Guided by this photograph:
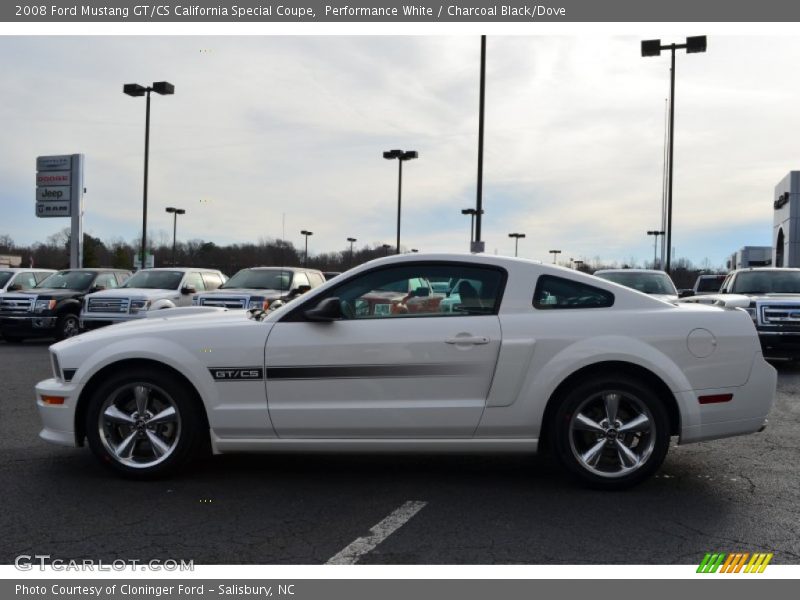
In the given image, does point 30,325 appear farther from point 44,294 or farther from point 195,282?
point 195,282

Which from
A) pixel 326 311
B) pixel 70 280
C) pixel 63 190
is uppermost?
pixel 63 190

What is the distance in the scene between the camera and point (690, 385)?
5102 mm

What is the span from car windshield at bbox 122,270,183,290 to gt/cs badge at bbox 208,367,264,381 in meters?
12.1

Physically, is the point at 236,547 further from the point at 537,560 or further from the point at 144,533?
the point at 537,560

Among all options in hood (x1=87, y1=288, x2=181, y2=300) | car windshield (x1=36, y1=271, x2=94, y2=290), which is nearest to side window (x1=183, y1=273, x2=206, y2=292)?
hood (x1=87, y1=288, x2=181, y2=300)

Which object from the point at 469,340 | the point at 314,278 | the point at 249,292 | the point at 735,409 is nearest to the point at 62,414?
the point at 469,340

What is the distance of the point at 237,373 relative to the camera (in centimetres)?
517

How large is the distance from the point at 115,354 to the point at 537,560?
314cm

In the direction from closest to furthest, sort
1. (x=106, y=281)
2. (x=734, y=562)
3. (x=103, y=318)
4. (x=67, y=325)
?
(x=734, y=562), (x=103, y=318), (x=67, y=325), (x=106, y=281)

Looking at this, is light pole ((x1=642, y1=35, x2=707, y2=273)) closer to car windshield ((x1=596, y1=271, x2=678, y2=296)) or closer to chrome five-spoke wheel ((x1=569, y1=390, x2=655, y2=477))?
car windshield ((x1=596, y1=271, x2=678, y2=296))

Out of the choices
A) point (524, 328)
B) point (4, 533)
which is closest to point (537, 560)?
point (524, 328)

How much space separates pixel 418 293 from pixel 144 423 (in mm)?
2080

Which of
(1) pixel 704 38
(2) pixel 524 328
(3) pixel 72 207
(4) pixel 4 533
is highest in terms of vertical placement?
(1) pixel 704 38

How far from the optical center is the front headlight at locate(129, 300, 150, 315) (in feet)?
50.2
